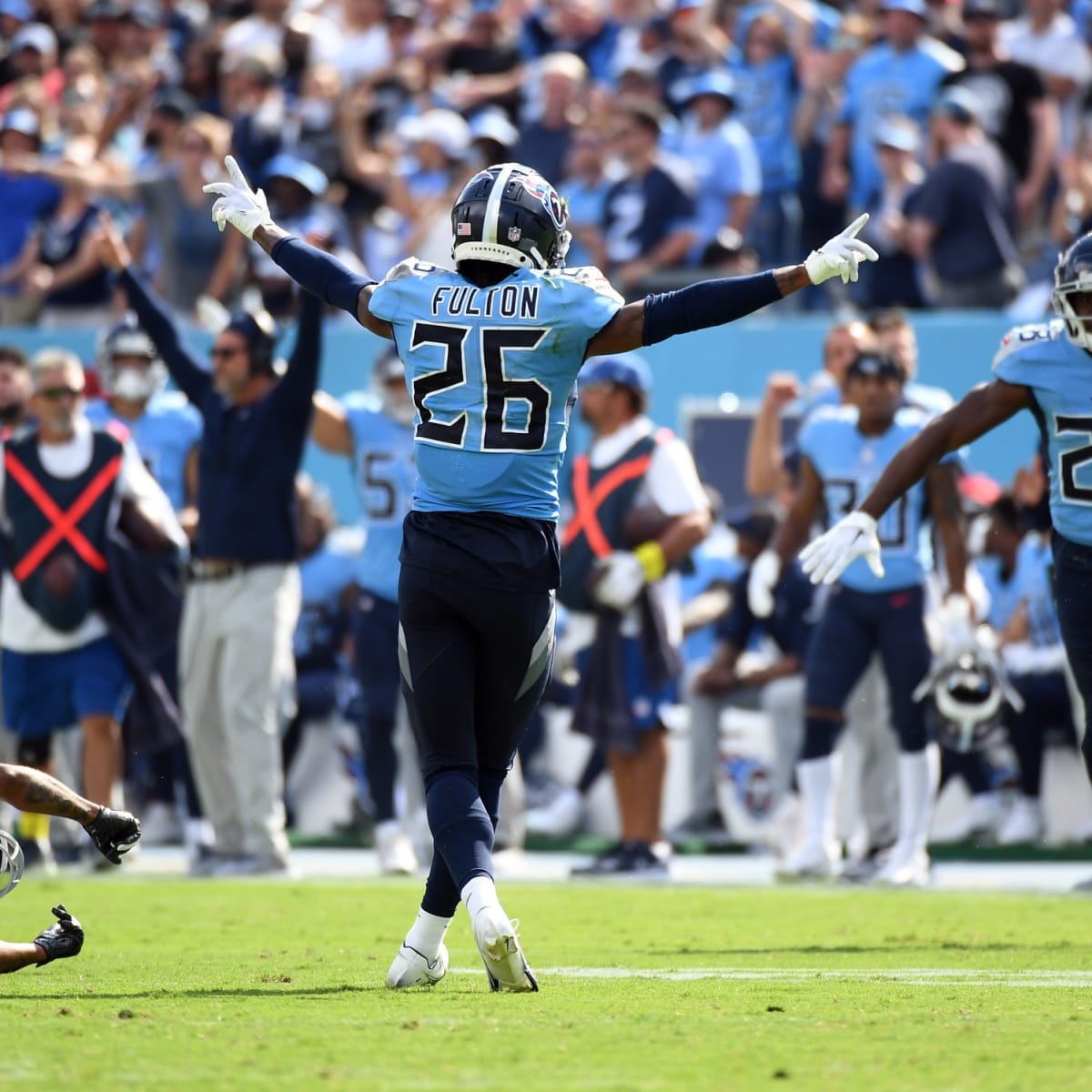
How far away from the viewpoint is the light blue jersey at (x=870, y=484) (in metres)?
10.3

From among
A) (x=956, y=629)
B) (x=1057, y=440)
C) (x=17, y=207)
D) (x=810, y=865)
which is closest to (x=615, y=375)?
(x=956, y=629)

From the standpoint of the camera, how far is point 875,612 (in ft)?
33.7

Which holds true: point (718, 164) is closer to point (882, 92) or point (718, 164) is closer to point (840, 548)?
point (882, 92)

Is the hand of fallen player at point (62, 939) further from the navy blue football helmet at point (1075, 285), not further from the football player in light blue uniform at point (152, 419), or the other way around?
the football player in light blue uniform at point (152, 419)

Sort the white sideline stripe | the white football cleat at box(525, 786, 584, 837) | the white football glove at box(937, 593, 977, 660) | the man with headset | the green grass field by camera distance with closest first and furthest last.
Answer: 1. the green grass field
2. the white sideline stripe
3. the white football glove at box(937, 593, 977, 660)
4. the man with headset
5. the white football cleat at box(525, 786, 584, 837)

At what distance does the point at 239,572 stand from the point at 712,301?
516 centimetres

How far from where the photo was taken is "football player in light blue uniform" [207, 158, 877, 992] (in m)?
5.94

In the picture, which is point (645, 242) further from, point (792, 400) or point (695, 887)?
point (695, 887)

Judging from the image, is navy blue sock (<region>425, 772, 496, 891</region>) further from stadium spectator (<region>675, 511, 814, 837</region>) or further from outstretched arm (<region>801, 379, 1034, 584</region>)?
stadium spectator (<region>675, 511, 814, 837</region>)

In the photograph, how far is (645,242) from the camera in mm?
14602

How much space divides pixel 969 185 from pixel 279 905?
21.6 ft

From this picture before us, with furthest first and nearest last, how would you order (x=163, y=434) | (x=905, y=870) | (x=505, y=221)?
(x=163, y=434), (x=905, y=870), (x=505, y=221)

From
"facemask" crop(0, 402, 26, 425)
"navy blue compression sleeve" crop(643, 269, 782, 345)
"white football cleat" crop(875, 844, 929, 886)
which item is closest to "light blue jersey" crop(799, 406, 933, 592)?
"white football cleat" crop(875, 844, 929, 886)

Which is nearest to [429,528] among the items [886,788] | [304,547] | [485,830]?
[485,830]
